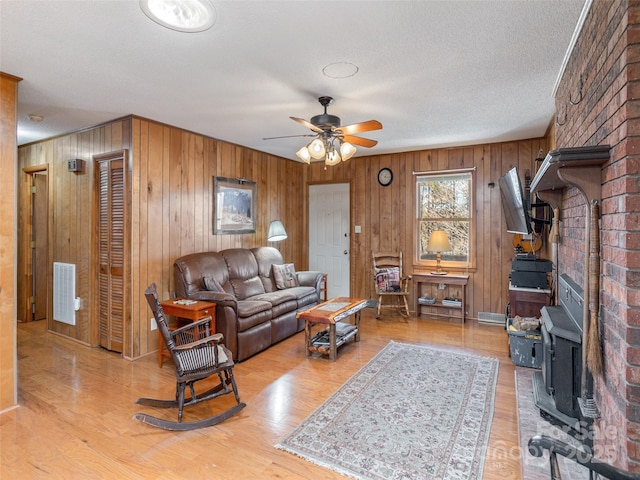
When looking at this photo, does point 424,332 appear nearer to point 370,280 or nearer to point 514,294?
point 514,294

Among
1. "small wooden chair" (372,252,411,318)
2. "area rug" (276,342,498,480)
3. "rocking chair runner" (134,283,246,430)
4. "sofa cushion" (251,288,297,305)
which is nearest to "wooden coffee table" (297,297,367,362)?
"area rug" (276,342,498,480)

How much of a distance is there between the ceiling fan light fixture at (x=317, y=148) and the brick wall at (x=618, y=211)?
1.81 m

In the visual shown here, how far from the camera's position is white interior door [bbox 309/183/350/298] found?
6.20 m

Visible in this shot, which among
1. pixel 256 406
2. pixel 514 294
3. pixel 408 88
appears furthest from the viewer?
pixel 514 294

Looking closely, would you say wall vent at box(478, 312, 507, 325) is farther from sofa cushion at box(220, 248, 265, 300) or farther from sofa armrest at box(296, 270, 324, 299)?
sofa cushion at box(220, 248, 265, 300)

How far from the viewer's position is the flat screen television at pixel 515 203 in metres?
3.18

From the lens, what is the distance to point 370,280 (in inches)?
234

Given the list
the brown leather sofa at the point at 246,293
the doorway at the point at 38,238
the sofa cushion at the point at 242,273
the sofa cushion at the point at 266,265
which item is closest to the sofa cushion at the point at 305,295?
the brown leather sofa at the point at 246,293

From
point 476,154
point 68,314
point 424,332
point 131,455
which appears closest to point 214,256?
point 68,314

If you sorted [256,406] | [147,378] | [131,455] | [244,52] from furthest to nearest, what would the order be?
1. [147,378]
2. [256,406]
3. [244,52]
4. [131,455]

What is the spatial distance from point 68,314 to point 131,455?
9.68 ft

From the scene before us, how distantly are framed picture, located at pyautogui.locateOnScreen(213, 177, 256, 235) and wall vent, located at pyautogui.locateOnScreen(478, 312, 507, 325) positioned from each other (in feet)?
11.5

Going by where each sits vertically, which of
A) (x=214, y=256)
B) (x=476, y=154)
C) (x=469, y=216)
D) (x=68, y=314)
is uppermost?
(x=476, y=154)

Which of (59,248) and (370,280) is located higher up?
(59,248)
